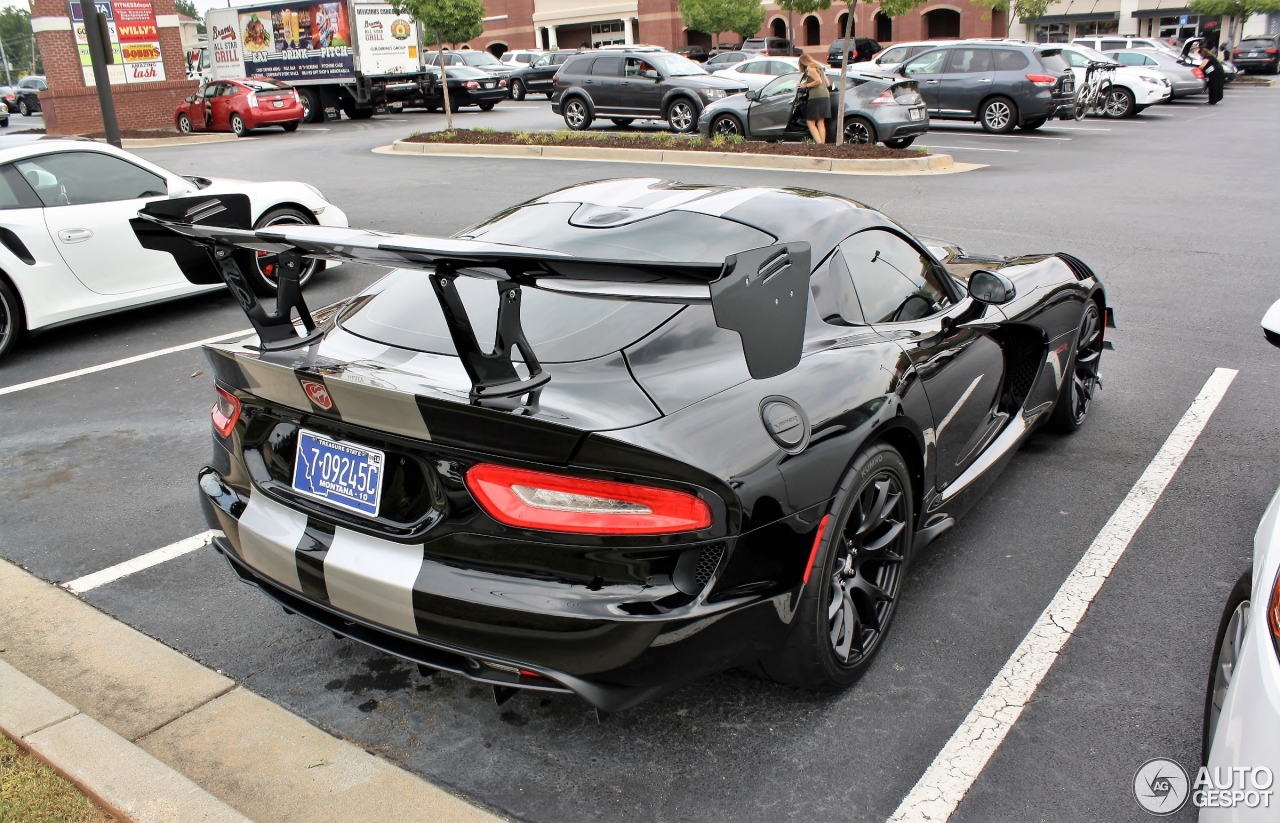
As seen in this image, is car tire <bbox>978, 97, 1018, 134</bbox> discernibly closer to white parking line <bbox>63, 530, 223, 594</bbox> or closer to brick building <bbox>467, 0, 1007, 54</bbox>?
white parking line <bbox>63, 530, 223, 594</bbox>

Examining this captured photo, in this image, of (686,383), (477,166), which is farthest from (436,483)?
(477,166)

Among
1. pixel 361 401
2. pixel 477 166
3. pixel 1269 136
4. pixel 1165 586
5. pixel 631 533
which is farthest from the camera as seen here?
pixel 1269 136

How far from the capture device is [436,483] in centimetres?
271

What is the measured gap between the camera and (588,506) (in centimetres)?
257

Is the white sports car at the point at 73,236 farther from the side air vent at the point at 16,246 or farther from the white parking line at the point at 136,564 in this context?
the white parking line at the point at 136,564

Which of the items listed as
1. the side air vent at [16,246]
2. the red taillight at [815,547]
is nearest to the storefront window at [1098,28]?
the side air vent at [16,246]

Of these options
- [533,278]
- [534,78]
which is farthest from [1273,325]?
[534,78]

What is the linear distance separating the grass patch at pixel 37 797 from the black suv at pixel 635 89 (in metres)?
19.7

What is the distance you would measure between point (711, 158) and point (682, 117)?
551 centimetres

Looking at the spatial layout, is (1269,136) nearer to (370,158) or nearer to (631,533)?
(370,158)

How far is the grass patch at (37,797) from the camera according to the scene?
109 inches

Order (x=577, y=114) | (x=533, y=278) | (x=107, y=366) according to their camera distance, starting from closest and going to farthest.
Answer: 1. (x=533, y=278)
2. (x=107, y=366)
3. (x=577, y=114)

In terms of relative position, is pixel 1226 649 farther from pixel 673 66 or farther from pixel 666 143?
pixel 673 66

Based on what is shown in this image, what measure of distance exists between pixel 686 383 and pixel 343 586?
112 centimetres
